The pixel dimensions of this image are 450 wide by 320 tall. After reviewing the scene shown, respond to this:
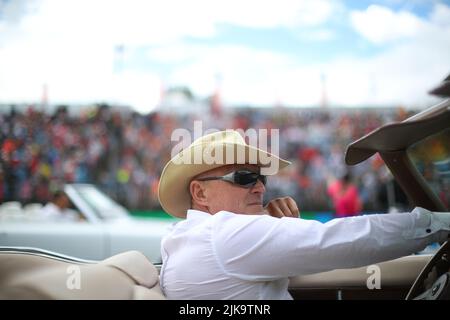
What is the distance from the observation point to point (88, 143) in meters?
11.3

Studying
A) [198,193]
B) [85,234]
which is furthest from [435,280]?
[85,234]

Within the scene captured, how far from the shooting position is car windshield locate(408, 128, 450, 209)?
2.11m

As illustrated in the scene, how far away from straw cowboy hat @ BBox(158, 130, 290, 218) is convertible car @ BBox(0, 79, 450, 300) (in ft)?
1.09

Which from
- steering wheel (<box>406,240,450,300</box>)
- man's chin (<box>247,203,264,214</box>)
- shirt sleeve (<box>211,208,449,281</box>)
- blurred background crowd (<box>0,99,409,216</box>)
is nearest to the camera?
shirt sleeve (<box>211,208,449,281</box>)

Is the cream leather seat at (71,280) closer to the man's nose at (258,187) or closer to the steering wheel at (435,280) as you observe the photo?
the man's nose at (258,187)

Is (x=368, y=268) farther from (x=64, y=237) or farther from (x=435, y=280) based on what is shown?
(x=64, y=237)

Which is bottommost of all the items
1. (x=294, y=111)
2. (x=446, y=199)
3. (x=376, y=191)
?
(x=376, y=191)

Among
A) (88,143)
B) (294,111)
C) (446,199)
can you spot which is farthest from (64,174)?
(446,199)

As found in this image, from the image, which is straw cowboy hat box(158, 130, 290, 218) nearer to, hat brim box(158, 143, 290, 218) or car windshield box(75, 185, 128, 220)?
hat brim box(158, 143, 290, 218)

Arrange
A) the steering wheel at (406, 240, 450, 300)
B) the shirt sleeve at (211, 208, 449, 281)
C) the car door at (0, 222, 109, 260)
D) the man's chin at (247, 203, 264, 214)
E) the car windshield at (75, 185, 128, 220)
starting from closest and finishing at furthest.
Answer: the shirt sleeve at (211, 208, 449, 281)
the steering wheel at (406, 240, 450, 300)
the man's chin at (247, 203, 264, 214)
the car door at (0, 222, 109, 260)
the car windshield at (75, 185, 128, 220)

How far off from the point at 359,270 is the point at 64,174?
9.18m

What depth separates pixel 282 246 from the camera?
152cm

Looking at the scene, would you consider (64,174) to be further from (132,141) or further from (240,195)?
(240,195)

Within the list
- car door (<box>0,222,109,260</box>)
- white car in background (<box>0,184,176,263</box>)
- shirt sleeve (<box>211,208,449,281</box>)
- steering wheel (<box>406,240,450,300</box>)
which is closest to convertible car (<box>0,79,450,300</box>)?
steering wheel (<box>406,240,450,300</box>)
